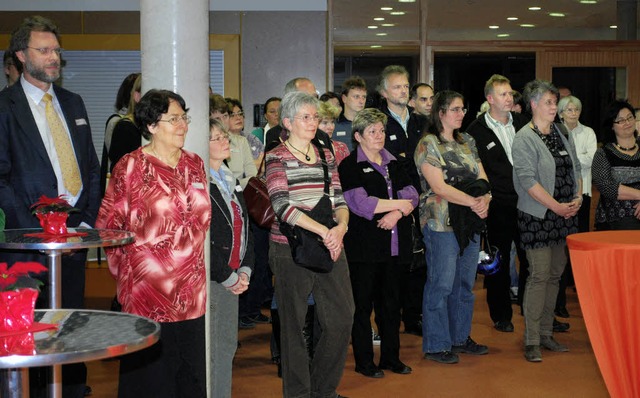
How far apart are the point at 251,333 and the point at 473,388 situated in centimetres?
211

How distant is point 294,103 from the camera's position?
4.89 meters

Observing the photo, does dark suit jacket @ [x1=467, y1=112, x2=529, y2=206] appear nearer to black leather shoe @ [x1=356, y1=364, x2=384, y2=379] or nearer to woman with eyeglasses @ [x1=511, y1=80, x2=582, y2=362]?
woman with eyeglasses @ [x1=511, y1=80, x2=582, y2=362]

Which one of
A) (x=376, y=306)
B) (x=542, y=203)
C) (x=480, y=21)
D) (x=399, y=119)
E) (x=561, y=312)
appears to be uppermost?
(x=480, y=21)

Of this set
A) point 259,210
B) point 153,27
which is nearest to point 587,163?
point 259,210

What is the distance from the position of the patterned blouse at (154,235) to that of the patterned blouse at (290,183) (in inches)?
36.0

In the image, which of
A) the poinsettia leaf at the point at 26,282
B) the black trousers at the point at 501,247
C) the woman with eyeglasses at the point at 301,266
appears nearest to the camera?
the poinsettia leaf at the point at 26,282

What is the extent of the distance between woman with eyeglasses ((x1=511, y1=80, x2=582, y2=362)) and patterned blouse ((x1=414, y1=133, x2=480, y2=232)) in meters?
0.37

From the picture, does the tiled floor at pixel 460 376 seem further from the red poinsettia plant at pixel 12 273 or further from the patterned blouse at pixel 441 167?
the red poinsettia plant at pixel 12 273

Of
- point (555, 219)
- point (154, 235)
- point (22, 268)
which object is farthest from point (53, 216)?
point (555, 219)

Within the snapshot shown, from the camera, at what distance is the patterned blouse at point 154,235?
3.83 m

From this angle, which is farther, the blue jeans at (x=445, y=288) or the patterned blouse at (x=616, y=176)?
the patterned blouse at (x=616, y=176)

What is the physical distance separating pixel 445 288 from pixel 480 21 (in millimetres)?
5057

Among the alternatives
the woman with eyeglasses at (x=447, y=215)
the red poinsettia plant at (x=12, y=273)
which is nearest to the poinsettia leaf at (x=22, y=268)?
the red poinsettia plant at (x=12, y=273)

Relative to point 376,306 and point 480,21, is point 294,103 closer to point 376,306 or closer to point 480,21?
point 376,306
